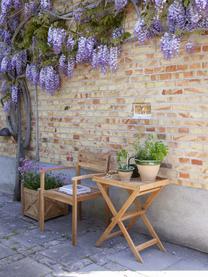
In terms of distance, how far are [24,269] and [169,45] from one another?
2.15 m

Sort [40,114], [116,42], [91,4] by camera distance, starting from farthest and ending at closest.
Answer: [40,114]
[91,4]
[116,42]

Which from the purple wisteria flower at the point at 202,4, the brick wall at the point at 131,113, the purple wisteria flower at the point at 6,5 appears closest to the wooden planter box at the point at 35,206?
the brick wall at the point at 131,113

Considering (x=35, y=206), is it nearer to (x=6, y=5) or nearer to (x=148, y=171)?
(x=148, y=171)

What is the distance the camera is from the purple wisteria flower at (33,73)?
438 centimetres

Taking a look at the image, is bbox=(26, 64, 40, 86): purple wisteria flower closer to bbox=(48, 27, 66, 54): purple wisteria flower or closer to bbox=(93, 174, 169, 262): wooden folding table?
bbox=(48, 27, 66, 54): purple wisteria flower

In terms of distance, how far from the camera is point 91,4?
12.5 feet

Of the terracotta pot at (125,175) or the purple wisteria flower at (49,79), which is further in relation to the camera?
the purple wisteria flower at (49,79)

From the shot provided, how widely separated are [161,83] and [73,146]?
4.64ft

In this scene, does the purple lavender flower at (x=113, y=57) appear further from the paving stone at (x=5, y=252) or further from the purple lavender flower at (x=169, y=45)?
the paving stone at (x=5, y=252)

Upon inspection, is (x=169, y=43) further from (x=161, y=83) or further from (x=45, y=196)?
(x=45, y=196)

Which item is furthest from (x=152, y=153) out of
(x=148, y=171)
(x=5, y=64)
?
(x=5, y=64)

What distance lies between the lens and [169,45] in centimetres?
300

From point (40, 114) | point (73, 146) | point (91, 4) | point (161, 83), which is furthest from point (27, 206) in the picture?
point (91, 4)

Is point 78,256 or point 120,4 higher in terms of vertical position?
point 120,4
